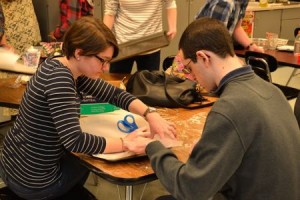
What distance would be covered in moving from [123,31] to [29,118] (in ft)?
4.73

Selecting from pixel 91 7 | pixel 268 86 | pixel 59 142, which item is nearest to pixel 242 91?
pixel 268 86

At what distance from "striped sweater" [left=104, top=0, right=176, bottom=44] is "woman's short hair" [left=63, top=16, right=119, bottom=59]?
129cm

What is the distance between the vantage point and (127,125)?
1.69 metres

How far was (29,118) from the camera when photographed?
1.48 meters

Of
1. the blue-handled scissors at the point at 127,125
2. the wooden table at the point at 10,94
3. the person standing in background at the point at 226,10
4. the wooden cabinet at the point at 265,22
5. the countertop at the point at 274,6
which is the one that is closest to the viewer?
the blue-handled scissors at the point at 127,125

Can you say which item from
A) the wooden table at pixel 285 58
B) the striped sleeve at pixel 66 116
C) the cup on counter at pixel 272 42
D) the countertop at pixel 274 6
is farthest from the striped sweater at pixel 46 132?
the countertop at pixel 274 6

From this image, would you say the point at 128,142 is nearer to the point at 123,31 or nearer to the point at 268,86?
the point at 268,86

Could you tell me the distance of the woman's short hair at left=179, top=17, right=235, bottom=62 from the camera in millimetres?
1179

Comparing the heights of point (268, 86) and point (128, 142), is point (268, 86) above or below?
above

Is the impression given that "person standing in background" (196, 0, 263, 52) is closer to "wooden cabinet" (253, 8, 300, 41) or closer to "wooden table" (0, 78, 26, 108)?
"wooden table" (0, 78, 26, 108)

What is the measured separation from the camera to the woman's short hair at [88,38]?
1.44 metres

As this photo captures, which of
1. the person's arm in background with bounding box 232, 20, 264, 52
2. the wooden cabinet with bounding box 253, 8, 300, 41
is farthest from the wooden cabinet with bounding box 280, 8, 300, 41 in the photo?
the person's arm in background with bounding box 232, 20, 264, 52

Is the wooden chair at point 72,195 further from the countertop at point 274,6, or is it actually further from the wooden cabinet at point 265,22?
the wooden cabinet at point 265,22

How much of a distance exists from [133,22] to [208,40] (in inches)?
64.7
